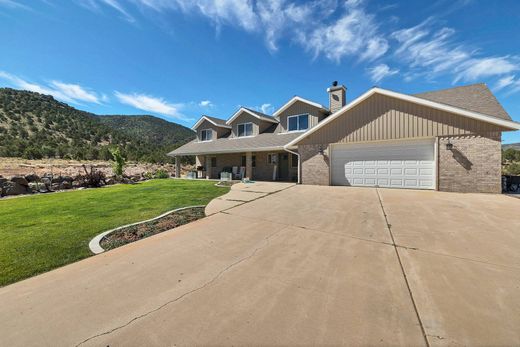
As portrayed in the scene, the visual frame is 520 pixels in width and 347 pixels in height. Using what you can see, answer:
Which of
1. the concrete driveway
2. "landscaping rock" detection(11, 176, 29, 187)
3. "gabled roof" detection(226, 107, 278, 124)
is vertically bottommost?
the concrete driveway

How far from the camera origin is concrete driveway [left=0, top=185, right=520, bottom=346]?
1.94m

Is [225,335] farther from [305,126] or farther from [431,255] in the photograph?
[305,126]

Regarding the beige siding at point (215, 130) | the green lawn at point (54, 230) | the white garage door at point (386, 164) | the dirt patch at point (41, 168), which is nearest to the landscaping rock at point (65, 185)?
the dirt patch at point (41, 168)

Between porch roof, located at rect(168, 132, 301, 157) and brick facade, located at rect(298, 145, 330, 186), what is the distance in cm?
169

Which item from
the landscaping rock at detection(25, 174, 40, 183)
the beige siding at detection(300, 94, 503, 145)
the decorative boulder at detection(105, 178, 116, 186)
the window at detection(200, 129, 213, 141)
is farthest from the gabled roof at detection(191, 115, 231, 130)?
the landscaping rock at detection(25, 174, 40, 183)

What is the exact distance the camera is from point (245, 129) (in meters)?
19.1

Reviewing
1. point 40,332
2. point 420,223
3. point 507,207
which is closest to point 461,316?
point 420,223

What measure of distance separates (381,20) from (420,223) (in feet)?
36.9

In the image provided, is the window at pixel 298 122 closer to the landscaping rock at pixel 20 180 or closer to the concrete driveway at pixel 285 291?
the concrete driveway at pixel 285 291

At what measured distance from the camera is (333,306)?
228 cm

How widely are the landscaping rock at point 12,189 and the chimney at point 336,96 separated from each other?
65.0 ft

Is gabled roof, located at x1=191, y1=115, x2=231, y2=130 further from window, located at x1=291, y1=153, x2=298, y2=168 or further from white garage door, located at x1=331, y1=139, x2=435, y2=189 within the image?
white garage door, located at x1=331, y1=139, x2=435, y2=189

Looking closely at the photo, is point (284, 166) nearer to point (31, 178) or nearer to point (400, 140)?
point (400, 140)

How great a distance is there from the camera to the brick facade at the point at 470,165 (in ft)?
28.8
